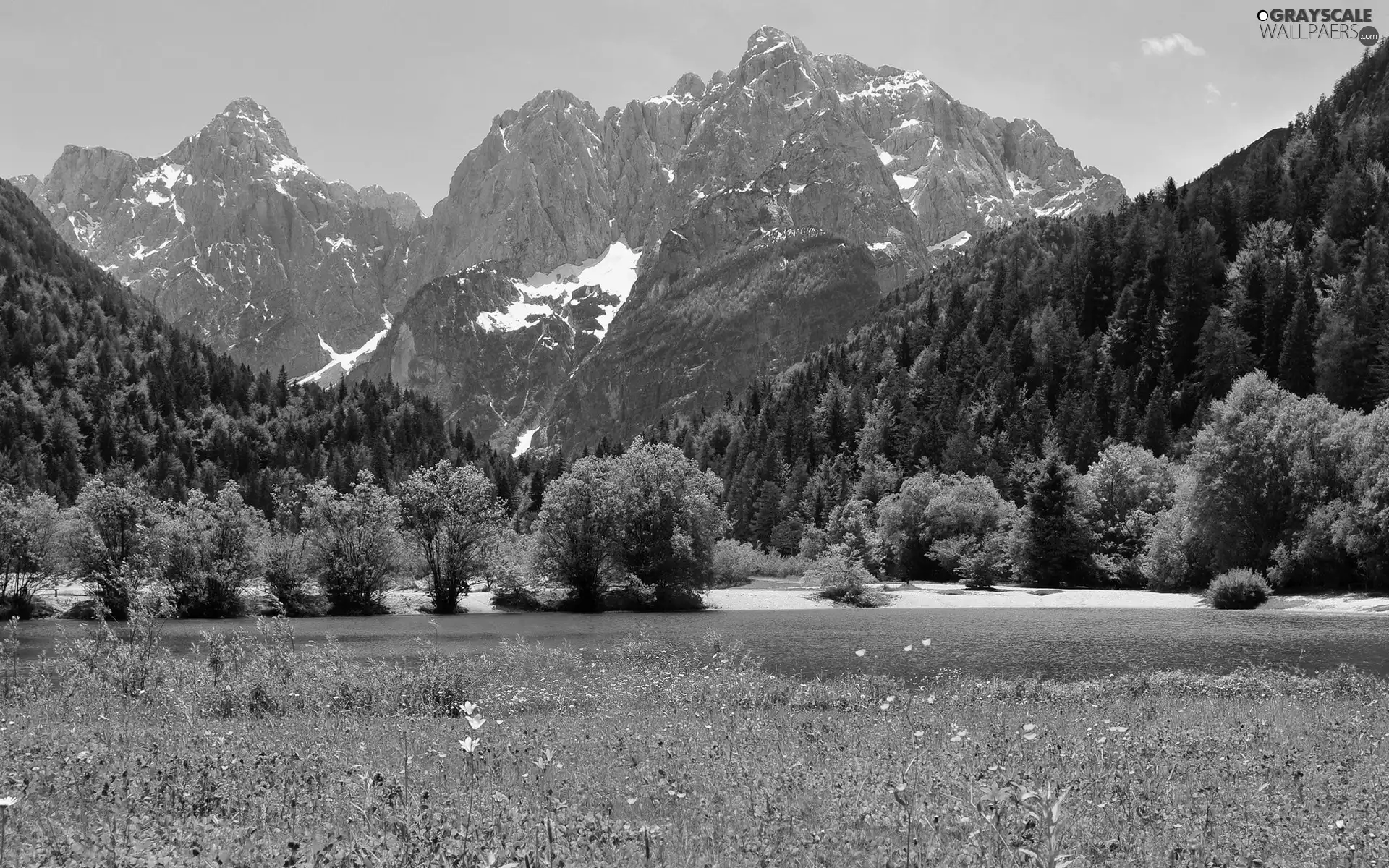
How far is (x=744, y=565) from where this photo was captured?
109062mm

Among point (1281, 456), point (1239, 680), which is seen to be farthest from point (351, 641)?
point (1281, 456)

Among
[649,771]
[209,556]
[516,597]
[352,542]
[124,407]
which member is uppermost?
[124,407]

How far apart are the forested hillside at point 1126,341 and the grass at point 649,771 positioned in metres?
77.8

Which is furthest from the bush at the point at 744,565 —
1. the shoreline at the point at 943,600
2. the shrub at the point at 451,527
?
the shrub at the point at 451,527

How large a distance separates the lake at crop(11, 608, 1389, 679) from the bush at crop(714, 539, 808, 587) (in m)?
14.0

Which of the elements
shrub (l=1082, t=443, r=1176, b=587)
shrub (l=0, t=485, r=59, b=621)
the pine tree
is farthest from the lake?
shrub (l=1082, t=443, r=1176, b=587)

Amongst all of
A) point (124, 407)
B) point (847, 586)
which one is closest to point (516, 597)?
point (847, 586)

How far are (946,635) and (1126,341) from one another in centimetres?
10902

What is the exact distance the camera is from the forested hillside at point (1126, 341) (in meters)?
118

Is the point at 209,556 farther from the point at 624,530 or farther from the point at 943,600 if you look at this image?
the point at 943,600

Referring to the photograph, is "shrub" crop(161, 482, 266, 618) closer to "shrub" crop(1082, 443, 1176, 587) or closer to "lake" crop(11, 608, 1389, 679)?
"lake" crop(11, 608, 1389, 679)

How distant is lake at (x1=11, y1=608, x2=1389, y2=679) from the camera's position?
117 ft

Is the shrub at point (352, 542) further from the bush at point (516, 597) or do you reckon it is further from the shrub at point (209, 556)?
the bush at point (516, 597)

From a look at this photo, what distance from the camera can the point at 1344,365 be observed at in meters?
106
